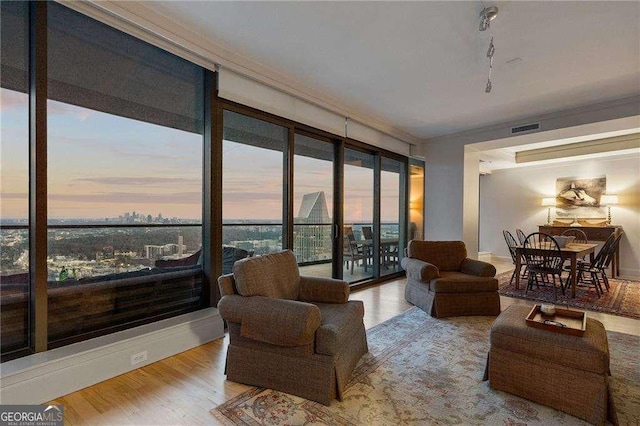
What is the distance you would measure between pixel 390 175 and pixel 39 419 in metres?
5.38

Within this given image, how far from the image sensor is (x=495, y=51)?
297 cm

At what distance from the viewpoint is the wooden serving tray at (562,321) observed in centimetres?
197

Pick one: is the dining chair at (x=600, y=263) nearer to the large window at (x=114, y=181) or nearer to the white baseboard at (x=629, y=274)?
the white baseboard at (x=629, y=274)

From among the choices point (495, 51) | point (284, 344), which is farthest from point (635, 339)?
point (284, 344)

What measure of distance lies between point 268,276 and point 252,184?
4.87 feet

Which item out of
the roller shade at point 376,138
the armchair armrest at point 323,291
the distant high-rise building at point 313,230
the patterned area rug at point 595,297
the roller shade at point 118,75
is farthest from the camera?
the roller shade at point 376,138

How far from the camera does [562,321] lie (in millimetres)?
2227

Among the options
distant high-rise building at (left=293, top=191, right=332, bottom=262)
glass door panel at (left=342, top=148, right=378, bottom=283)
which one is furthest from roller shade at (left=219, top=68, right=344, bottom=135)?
distant high-rise building at (left=293, top=191, right=332, bottom=262)

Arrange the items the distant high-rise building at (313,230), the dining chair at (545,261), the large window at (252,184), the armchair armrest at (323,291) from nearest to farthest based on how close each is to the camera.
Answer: the armchair armrest at (323,291) < the large window at (252,184) < the distant high-rise building at (313,230) < the dining chair at (545,261)

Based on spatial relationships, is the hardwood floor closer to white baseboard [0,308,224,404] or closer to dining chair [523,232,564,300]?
white baseboard [0,308,224,404]

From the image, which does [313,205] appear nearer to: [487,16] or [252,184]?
[252,184]

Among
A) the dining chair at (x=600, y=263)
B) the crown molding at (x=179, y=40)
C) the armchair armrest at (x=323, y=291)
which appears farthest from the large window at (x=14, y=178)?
the dining chair at (x=600, y=263)

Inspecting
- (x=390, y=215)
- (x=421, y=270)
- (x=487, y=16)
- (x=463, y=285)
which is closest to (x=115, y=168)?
(x=487, y=16)

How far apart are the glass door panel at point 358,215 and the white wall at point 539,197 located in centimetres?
454
